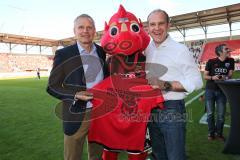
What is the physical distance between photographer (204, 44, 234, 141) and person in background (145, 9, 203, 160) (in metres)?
2.89

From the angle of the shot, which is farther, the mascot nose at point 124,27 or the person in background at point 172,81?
the mascot nose at point 124,27

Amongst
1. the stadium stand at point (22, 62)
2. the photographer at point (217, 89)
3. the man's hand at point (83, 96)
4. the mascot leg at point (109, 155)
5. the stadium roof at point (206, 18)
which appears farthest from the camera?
the stadium stand at point (22, 62)

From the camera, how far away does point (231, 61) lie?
493 cm

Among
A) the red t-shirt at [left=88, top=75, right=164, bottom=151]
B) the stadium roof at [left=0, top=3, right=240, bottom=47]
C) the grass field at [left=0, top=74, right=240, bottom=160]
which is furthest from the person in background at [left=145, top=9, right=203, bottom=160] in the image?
the stadium roof at [left=0, top=3, right=240, bottom=47]

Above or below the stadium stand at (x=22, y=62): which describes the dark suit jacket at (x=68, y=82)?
below

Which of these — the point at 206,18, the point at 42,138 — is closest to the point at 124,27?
the point at 42,138

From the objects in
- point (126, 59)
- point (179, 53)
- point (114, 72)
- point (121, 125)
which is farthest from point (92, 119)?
point (179, 53)

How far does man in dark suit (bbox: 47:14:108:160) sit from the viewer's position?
2.32m

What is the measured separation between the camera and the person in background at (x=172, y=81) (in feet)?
6.79

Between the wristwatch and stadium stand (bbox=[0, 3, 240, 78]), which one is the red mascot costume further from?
stadium stand (bbox=[0, 3, 240, 78])

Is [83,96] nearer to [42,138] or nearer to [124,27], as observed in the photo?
[124,27]

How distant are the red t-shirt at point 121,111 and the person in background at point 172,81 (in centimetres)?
12

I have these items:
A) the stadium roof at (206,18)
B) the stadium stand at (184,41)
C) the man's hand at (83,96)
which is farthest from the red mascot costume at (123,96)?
the stadium roof at (206,18)

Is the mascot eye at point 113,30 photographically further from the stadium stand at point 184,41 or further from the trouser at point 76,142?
the stadium stand at point 184,41
